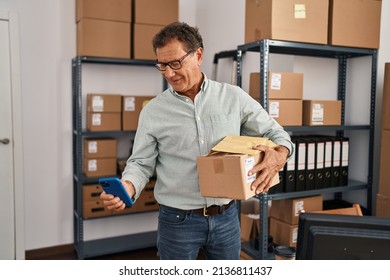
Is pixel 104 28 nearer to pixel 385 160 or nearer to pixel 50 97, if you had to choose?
pixel 50 97

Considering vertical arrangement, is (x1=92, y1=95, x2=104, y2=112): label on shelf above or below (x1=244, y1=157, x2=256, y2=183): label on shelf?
above

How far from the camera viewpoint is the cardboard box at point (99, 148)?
3.12 metres

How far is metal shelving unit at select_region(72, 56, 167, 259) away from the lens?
310 centimetres

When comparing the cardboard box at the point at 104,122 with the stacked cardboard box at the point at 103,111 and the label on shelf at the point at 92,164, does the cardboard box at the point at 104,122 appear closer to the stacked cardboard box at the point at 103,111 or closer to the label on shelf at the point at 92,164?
the stacked cardboard box at the point at 103,111

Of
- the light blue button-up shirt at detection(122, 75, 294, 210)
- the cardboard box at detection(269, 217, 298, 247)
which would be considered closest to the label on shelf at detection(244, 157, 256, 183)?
the light blue button-up shirt at detection(122, 75, 294, 210)

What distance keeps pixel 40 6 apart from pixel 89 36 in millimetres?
526

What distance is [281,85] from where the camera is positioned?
2330 mm

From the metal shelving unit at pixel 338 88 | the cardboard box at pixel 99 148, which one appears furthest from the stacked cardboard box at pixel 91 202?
the metal shelving unit at pixel 338 88

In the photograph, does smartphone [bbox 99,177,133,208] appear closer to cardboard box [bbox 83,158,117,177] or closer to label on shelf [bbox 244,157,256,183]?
label on shelf [bbox 244,157,256,183]

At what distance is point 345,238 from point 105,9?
2.73 m

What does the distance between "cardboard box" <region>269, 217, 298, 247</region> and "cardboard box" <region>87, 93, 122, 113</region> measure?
147 cm

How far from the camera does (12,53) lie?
304 centimetres

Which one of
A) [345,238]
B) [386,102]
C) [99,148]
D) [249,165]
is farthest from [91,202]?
[345,238]
